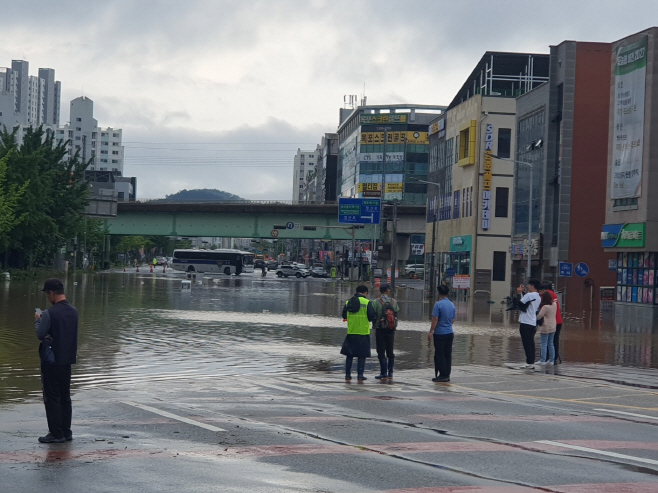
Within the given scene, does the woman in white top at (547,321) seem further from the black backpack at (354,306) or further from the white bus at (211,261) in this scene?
the white bus at (211,261)

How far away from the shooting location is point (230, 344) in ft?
76.6

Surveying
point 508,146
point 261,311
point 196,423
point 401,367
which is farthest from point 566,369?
point 508,146

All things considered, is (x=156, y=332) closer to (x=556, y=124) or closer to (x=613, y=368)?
(x=613, y=368)

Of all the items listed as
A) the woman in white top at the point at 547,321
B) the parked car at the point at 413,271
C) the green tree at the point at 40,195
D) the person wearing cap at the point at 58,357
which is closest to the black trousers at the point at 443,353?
the woman in white top at the point at 547,321

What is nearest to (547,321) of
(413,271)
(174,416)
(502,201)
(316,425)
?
(316,425)

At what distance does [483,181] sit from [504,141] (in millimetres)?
3297

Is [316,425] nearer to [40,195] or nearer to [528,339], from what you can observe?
[528,339]

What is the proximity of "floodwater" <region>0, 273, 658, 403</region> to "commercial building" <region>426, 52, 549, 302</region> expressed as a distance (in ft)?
107

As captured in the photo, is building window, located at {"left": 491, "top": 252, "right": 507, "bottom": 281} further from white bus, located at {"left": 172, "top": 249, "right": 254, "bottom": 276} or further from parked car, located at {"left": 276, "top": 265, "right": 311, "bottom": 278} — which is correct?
white bus, located at {"left": 172, "top": 249, "right": 254, "bottom": 276}

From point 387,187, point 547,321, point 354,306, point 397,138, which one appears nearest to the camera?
point 354,306

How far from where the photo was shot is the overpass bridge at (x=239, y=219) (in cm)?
9412

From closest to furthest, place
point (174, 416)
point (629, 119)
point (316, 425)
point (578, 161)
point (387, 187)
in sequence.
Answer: point (316, 425)
point (174, 416)
point (629, 119)
point (578, 161)
point (387, 187)

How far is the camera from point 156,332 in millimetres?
26125

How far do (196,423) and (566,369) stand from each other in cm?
1078
